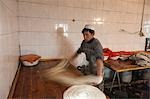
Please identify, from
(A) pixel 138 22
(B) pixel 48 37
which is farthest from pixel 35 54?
(A) pixel 138 22

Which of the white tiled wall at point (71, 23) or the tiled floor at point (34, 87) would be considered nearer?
the tiled floor at point (34, 87)

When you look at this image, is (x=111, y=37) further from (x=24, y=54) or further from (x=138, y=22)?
(x=24, y=54)

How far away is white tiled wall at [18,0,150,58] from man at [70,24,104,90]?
17.9 inches

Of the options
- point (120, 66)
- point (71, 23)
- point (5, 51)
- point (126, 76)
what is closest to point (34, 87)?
point (5, 51)

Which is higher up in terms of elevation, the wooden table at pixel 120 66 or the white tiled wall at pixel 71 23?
the white tiled wall at pixel 71 23

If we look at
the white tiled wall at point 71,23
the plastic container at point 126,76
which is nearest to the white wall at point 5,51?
the white tiled wall at point 71,23

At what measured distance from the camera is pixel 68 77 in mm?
1193

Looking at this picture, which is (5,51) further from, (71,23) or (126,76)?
(126,76)

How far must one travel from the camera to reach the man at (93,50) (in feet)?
4.52

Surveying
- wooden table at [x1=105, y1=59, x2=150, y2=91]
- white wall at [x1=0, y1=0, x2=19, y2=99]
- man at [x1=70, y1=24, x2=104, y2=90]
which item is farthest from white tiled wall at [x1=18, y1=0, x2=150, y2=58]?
white wall at [x1=0, y1=0, x2=19, y2=99]

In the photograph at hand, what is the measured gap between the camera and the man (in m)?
1.38

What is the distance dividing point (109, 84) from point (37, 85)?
1412 mm

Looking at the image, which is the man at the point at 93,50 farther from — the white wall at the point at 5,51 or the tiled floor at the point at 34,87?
the white wall at the point at 5,51

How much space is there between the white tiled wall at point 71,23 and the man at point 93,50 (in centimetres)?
46
